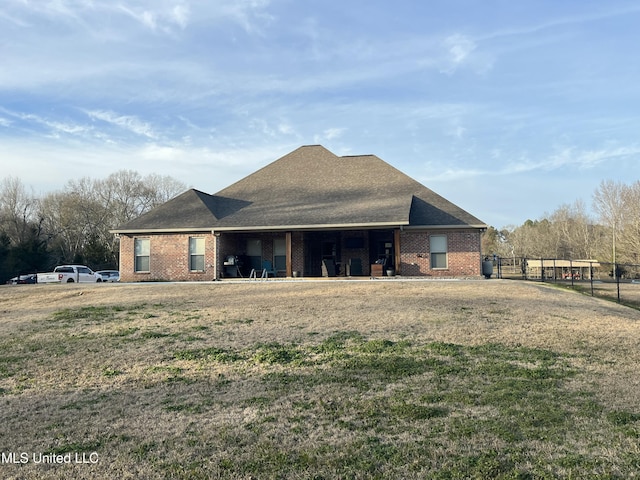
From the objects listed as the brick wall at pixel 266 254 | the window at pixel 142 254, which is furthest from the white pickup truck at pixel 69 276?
the window at pixel 142 254

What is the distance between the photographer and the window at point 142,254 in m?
23.2

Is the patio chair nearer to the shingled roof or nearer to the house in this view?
the house

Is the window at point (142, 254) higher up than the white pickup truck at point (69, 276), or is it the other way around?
the window at point (142, 254)

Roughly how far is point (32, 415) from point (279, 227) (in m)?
16.2

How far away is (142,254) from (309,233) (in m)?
7.49

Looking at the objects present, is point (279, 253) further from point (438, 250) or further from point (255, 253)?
point (438, 250)

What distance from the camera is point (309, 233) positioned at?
23906mm

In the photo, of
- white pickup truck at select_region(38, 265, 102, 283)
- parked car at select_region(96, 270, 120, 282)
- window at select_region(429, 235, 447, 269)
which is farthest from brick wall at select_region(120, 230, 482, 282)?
parked car at select_region(96, 270, 120, 282)

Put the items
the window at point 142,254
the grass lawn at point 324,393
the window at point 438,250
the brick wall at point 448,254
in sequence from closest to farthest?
the grass lawn at point 324,393, the brick wall at point 448,254, the window at point 438,250, the window at point 142,254

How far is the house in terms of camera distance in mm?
21641

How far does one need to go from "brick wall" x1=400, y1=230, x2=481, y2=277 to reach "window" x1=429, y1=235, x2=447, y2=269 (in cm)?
13

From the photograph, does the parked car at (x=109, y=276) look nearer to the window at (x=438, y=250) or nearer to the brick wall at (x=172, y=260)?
the brick wall at (x=172, y=260)

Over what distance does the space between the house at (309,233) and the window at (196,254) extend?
0.04m

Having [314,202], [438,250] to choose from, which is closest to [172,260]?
[314,202]
